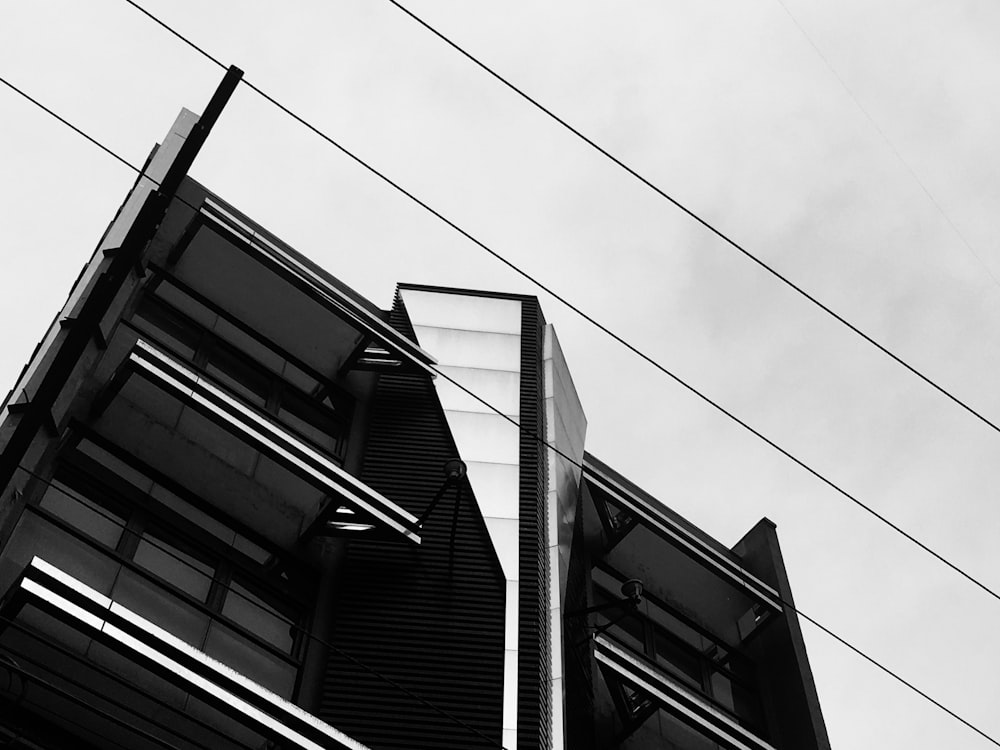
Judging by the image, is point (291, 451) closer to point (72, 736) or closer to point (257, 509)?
point (257, 509)

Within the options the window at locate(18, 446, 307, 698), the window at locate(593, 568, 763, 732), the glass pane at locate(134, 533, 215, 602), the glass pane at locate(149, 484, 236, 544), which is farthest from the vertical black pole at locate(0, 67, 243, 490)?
the window at locate(593, 568, 763, 732)

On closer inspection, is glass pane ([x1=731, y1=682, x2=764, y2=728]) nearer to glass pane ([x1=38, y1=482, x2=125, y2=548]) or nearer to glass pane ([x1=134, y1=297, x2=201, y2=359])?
glass pane ([x1=134, y1=297, x2=201, y2=359])

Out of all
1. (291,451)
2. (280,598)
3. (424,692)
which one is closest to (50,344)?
(291,451)

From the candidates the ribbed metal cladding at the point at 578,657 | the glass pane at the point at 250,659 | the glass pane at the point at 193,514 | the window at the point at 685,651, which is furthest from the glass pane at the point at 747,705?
the glass pane at the point at 193,514

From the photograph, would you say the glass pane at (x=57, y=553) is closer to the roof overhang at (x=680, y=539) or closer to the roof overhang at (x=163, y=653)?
the roof overhang at (x=163, y=653)

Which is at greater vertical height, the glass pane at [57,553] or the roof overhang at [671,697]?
the roof overhang at [671,697]

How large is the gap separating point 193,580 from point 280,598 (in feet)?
4.27

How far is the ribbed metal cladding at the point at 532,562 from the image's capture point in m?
14.7

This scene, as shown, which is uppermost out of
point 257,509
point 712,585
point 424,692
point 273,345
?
point 273,345

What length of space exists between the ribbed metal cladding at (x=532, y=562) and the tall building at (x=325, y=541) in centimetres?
5

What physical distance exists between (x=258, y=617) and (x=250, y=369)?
5.04 meters

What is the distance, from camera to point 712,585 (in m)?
21.3

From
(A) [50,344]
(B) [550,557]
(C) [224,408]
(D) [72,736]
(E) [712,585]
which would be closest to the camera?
(D) [72,736]

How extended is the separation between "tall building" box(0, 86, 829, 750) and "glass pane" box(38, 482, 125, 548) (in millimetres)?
34
